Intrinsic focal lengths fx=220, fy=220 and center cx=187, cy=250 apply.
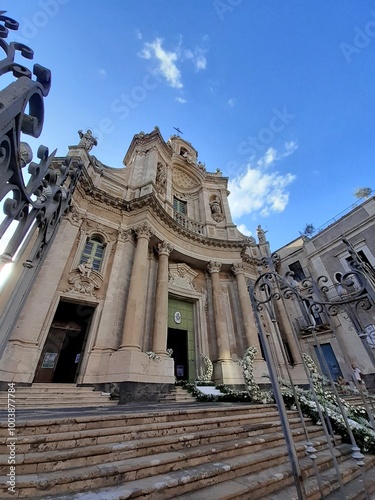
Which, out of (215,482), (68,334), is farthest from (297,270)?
(215,482)

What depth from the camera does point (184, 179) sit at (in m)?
18.2

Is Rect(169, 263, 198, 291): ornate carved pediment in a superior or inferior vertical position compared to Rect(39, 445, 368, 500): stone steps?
superior

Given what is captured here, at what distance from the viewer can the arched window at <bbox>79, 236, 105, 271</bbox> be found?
30.8 feet

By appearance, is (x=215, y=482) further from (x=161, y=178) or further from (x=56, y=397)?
(x=161, y=178)

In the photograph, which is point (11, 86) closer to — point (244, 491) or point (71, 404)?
point (244, 491)

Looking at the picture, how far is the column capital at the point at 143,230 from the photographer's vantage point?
1000 cm

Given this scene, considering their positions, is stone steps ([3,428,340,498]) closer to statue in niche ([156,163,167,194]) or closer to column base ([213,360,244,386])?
column base ([213,360,244,386])

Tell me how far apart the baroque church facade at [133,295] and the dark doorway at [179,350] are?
5 centimetres

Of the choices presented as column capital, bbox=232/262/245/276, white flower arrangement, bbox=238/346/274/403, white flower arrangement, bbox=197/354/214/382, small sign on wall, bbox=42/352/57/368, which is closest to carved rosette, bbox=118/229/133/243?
small sign on wall, bbox=42/352/57/368

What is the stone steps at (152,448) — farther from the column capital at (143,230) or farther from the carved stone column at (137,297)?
the column capital at (143,230)

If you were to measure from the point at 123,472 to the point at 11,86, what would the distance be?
11.5 ft

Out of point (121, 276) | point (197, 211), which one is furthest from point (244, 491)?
point (197, 211)

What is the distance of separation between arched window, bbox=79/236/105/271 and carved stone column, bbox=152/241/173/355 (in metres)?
2.66

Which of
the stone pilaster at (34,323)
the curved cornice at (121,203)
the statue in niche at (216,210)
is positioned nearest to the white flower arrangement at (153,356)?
the stone pilaster at (34,323)
